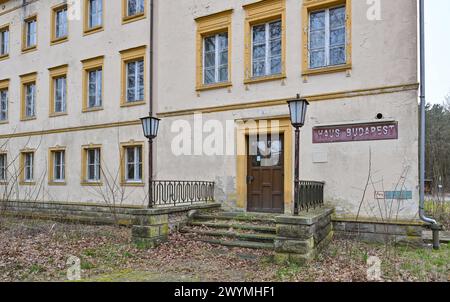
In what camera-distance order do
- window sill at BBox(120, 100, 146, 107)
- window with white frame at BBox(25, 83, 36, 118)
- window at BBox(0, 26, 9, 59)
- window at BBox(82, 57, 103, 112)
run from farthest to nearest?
window at BBox(0, 26, 9, 59)
window with white frame at BBox(25, 83, 36, 118)
window at BBox(82, 57, 103, 112)
window sill at BBox(120, 100, 146, 107)

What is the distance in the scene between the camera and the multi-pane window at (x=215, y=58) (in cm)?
1202

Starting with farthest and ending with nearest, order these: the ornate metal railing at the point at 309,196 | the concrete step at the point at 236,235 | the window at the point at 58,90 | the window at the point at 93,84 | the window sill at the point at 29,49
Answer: the window sill at the point at 29,49 < the window at the point at 58,90 < the window at the point at 93,84 < the concrete step at the point at 236,235 < the ornate metal railing at the point at 309,196

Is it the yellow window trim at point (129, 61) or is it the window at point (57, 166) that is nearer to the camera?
the yellow window trim at point (129, 61)

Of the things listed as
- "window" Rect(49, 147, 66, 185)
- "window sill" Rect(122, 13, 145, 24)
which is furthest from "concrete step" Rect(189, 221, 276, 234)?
"window" Rect(49, 147, 66, 185)

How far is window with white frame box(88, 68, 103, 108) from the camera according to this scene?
15.2 m

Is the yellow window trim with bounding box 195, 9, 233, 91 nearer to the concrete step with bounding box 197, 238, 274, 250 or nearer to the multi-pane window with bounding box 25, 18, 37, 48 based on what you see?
the concrete step with bounding box 197, 238, 274, 250

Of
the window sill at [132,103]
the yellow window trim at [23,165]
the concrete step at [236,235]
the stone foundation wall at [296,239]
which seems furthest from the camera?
the yellow window trim at [23,165]

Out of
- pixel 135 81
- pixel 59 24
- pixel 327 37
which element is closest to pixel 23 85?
pixel 59 24

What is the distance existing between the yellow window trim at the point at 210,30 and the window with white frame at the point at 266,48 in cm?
81

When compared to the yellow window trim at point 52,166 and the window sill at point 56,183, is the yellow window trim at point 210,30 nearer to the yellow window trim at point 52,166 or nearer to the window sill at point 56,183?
the yellow window trim at point 52,166

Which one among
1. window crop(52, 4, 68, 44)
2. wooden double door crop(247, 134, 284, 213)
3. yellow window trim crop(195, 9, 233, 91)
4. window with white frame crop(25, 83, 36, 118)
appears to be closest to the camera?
wooden double door crop(247, 134, 284, 213)

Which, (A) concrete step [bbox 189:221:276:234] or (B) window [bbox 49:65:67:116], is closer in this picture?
(A) concrete step [bbox 189:221:276:234]

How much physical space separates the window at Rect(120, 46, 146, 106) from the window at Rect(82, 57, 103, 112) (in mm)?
1288

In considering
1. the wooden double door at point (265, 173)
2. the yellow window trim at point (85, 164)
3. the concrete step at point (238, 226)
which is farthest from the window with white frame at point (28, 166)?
the wooden double door at point (265, 173)
